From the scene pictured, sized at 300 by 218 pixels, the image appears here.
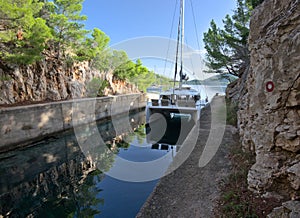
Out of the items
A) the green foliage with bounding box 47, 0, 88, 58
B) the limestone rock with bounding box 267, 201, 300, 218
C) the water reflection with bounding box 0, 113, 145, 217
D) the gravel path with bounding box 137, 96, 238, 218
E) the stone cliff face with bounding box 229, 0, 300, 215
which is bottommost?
the water reflection with bounding box 0, 113, 145, 217

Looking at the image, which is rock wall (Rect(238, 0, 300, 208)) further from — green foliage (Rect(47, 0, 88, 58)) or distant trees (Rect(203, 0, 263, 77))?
green foliage (Rect(47, 0, 88, 58))

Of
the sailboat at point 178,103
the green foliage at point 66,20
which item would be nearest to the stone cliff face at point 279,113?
the sailboat at point 178,103

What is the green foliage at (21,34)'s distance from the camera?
832cm

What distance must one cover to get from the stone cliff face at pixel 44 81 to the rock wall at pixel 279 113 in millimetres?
10465

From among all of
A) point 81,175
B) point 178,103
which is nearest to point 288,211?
point 81,175

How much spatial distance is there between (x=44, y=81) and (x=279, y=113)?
1371cm

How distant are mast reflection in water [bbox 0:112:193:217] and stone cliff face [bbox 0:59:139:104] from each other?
373 cm

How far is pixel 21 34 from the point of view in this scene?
31.4ft

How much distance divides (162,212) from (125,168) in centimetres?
381

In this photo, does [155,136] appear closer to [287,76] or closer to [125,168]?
[125,168]

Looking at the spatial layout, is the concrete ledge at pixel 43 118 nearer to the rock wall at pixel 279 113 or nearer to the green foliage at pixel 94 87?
the green foliage at pixel 94 87

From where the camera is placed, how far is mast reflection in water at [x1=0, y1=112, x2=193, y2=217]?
15.9 feet

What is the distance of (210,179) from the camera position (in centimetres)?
438

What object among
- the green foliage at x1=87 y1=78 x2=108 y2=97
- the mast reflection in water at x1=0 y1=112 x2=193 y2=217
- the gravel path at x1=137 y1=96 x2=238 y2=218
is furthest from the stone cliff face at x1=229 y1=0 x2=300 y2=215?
the green foliage at x1=87 y1=78 x2=108 y2=97
